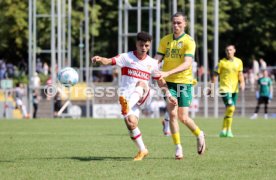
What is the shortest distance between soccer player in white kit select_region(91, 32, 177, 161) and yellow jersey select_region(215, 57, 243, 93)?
794 centimetres

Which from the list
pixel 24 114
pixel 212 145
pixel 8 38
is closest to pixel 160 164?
pixel 212 145

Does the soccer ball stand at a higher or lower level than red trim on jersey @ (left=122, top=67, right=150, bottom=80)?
lower

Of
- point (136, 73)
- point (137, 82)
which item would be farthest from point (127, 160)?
point (136, 73)

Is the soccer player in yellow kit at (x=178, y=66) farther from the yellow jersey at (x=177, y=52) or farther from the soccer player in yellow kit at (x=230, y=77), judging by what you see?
the soccer player in yellow kit at (x=230, y=77)

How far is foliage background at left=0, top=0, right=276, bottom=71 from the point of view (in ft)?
184

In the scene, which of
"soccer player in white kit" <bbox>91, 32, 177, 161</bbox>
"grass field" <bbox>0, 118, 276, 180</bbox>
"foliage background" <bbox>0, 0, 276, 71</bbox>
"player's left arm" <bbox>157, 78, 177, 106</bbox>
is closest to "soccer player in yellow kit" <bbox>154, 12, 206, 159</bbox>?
"player's left arm" <bbox>157, 78, 177, 106</bbox>

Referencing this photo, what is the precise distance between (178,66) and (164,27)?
134ft

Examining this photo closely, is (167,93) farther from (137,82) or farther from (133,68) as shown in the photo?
(133,68)

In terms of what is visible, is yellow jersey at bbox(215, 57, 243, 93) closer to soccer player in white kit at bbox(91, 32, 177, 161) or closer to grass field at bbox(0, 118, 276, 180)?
grass field at bbox(0, 118, 276, 180)

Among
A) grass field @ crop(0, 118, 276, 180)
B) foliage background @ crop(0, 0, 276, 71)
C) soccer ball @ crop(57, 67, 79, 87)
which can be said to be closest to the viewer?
grass field @ crop(0, 118, 276, 180)

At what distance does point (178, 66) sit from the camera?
14.0 m

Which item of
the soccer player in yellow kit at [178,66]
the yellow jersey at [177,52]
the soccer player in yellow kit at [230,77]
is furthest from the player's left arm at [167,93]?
the soccer player in yellow kit at [230,77]

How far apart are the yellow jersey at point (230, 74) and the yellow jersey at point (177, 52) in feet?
24.2

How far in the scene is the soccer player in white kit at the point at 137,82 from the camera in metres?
13.6
